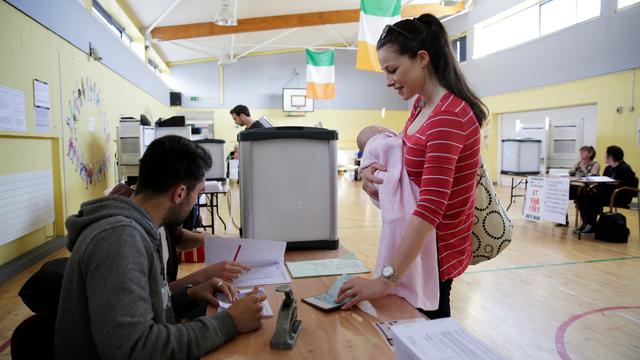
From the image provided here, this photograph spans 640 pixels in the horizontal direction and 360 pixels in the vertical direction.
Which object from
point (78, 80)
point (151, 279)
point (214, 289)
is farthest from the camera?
point (78, 80)

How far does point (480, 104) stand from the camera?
1014 mm

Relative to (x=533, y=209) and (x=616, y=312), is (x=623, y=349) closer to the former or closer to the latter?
(x=616, y=312)

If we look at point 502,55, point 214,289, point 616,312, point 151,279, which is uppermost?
point 502,55

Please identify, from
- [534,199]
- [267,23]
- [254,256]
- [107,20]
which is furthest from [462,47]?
[254,256]

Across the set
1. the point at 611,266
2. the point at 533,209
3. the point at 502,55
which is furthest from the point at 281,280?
the point at 502,55

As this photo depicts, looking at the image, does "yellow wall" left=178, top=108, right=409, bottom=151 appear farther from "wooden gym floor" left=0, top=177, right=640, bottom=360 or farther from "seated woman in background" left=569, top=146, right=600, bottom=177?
"wooden gym floor" left=0, top=177, right=640, bottom=360

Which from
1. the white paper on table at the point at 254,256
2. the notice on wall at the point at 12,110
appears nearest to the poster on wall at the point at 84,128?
the notice on wall at the point at 12,110

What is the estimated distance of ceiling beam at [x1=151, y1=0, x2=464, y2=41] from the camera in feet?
30.8

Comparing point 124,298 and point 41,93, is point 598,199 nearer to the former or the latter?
point 124,298

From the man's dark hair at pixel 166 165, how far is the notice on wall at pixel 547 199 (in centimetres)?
545

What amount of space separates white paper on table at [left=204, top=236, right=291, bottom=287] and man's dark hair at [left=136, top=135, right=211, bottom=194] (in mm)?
315

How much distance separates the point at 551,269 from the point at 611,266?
2.01 ft

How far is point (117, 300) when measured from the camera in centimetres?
76

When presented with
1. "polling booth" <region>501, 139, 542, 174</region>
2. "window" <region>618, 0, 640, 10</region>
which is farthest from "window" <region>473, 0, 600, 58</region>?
"polling booth" <region>501, 139, 542, 174</region>
